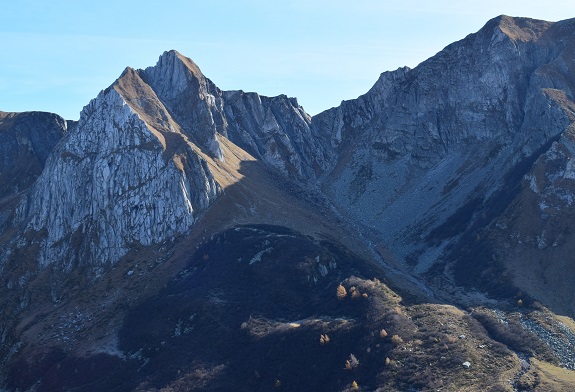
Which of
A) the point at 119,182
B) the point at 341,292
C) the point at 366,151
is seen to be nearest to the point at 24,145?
the point at 119,182

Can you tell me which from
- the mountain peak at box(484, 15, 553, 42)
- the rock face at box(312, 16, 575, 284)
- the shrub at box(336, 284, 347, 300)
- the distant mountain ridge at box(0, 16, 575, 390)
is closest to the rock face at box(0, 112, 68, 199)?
the distant mountain ridge at box(0, 16, 575, 390)

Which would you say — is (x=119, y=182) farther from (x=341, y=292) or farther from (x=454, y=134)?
(x=454, y=134)

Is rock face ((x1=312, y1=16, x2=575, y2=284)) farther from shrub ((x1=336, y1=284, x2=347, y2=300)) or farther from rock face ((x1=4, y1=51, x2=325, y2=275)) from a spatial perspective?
rock face ((x1=4, y1=51, x2=325, y2=275))

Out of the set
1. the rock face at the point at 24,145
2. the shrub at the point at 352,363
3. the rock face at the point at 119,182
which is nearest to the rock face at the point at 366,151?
the rock face at the point at 119,182

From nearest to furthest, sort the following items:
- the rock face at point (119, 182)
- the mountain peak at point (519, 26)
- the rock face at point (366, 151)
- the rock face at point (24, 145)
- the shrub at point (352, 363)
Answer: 1. the shrub at point (352, 363)
2. the rock face at point (119, 182)
3. the rock face at point (366, 151)
4. the mountain peak at point (519, 26)
5. the rock face at point (24, 145)

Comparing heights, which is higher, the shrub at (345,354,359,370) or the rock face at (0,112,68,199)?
the rock face at (0,112,68,199)

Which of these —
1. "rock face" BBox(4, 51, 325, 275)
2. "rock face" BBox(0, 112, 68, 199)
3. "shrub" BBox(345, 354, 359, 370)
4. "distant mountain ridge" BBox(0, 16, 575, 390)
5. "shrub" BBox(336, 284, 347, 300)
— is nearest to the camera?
"shrub" BBox(345, 354, 359, 370)

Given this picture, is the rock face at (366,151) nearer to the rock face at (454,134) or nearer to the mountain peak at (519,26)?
the rock face at (454,134)

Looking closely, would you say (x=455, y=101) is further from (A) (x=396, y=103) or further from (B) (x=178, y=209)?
(B) (x=178, y=209)

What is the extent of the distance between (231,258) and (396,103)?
10132 cm

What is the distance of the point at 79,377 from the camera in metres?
80.7

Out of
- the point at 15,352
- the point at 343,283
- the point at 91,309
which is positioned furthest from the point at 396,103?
the point at 15,352

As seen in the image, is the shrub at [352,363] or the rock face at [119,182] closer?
the shrub at [352,363]

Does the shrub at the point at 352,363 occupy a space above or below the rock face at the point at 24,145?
below
